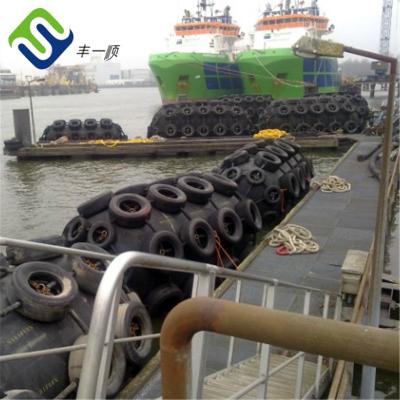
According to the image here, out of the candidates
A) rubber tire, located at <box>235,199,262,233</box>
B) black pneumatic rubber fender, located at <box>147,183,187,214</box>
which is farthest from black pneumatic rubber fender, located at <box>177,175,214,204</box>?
rubber tire, located at <box>235,199,262,233</box>

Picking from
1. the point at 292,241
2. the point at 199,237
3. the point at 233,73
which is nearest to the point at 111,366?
the point at 199,237

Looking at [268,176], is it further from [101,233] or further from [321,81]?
[321,81]

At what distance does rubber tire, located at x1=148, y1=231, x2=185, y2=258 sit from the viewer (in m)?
6.05

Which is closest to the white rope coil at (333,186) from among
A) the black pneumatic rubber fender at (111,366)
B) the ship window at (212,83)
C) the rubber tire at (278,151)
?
the rubber tire at (278,151)

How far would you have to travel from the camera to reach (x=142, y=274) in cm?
595

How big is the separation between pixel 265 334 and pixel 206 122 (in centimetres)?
2303

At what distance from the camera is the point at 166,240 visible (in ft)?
20.3

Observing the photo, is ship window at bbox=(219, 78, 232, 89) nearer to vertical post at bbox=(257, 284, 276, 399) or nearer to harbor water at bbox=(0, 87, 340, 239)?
harbor water at bbox=(0, 87, 340, 239)

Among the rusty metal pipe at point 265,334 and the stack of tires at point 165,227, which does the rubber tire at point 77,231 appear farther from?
the rusty metal pipe at point 265,334

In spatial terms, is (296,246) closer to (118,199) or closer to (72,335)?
(118,199)

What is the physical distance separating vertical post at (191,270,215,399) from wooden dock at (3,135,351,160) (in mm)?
18792

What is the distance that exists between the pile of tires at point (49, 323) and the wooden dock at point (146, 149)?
52.4 ft

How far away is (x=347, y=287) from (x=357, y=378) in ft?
4.13

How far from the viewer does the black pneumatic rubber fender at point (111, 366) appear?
13.1 feet
